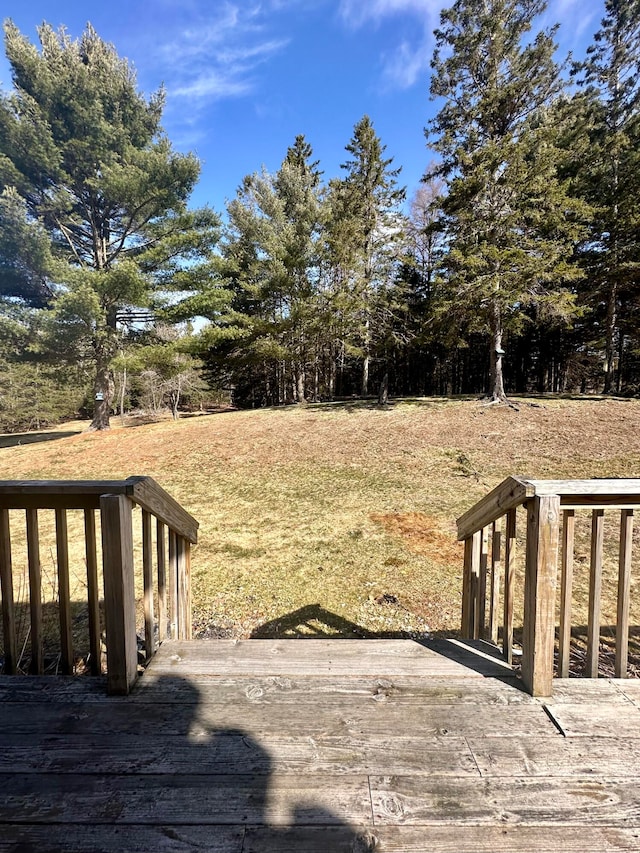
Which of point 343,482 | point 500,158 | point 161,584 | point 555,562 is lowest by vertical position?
point 343,482

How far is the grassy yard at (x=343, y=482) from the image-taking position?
3.39 m

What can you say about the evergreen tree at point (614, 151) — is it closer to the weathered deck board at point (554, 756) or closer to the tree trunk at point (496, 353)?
the tree trunk at point (496, 353)

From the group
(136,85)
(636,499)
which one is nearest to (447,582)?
(636,499)

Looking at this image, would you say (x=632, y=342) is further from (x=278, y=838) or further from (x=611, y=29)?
(x=278, y=838)

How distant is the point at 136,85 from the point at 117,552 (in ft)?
51.5

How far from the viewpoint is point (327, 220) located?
47.8 feet

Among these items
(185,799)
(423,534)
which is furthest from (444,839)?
(423,534)

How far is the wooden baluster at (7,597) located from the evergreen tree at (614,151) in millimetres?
16061

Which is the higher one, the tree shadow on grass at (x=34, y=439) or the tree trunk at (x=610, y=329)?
the tree trunk at (x=610, y=329)

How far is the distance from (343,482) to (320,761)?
5.57m

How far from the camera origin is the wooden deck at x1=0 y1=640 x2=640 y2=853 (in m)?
1.07

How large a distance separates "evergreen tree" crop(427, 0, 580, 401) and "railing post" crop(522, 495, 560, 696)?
9783mm

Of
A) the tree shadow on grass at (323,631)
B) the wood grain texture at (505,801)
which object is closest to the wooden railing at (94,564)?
the wood grain texture at (505,801)

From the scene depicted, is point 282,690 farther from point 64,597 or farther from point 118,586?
point 64,597
